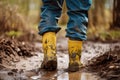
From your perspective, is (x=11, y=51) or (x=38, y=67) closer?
(x=38, y=67)

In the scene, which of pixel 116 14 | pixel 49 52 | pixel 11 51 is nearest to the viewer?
pixel 49 52

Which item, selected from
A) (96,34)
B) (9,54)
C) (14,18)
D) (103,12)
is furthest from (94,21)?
(9,54)

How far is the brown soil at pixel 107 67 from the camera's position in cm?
240

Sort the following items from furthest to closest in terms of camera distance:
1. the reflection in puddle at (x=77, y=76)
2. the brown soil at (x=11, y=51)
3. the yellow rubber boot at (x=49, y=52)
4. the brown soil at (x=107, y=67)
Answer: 1. the brown soil at (x=11, y=51)
2. the yellow rubber boot at (x=49, y=52)
3. the reflection in puddle at (x=77, y=76)
4. the brown soil at (x=107, y=67)

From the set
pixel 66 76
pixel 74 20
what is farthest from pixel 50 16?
pixel 66 76

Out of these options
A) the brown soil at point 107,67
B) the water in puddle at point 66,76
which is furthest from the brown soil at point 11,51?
the brown soil at point 107,67

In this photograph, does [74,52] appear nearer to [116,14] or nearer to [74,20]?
[74,20]

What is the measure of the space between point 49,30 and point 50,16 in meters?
0.14

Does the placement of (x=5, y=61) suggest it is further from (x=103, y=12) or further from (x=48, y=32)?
(x=103, y=12)

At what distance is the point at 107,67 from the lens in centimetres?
257

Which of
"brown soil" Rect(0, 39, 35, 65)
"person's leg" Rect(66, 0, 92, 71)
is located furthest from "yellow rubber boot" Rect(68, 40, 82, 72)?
"brown soil" Rect(0, 39, 35, 65)

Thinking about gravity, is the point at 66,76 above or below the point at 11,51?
below

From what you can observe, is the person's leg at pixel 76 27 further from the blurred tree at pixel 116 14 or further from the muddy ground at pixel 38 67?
the blurred tree at pixel 116 14

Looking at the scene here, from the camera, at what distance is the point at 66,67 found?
9.71 feet
